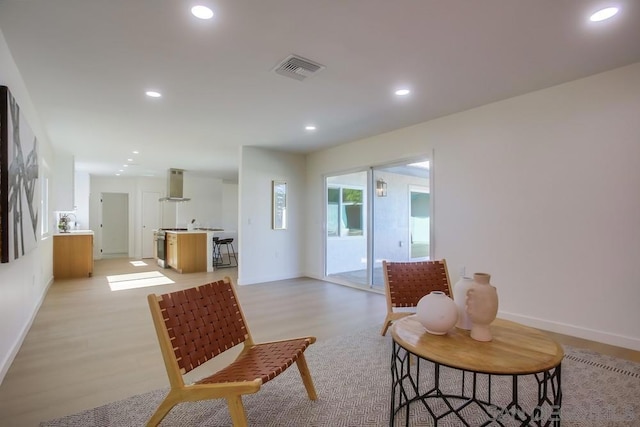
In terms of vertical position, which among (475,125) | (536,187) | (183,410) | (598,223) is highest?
(475,125)

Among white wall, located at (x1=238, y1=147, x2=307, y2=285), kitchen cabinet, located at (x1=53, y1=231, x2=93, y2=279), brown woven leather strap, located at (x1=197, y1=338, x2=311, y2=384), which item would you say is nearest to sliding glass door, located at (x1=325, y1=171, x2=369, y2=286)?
white wall, located at (x1=238, y1=147, x2=307, y2=285)

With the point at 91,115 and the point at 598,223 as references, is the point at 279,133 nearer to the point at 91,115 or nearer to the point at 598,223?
the point at 91,115

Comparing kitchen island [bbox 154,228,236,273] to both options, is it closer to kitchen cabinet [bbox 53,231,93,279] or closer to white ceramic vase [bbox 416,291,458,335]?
kitchen cabinet [bbox 53,231,93,279]

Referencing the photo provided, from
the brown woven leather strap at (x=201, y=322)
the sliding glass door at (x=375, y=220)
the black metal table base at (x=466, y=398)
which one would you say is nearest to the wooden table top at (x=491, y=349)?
the black metal table base at (x=466, y=398)

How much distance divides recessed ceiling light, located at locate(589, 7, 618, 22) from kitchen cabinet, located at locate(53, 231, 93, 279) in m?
7.96

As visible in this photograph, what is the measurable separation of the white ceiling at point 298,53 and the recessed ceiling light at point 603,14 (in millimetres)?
50

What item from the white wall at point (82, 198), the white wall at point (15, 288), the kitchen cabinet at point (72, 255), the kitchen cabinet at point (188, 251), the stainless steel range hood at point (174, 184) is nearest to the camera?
the white wall at point (15, 288)

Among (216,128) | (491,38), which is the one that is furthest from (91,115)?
(491,38)

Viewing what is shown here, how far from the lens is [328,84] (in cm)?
313

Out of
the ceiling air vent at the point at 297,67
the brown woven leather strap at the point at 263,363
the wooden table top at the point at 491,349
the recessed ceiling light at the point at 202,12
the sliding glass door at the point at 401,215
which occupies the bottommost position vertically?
the brown woven leather strap at the point at 263,363

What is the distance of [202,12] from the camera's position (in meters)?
2.04

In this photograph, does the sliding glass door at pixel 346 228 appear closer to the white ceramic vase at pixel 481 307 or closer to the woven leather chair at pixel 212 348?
the woven leather chair at pixel 212 348

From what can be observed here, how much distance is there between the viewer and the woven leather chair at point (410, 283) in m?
2.89

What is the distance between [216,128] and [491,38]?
11.7 ft
